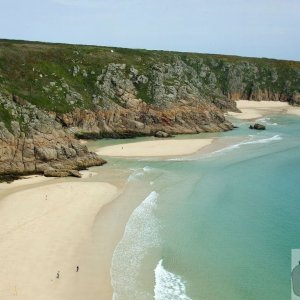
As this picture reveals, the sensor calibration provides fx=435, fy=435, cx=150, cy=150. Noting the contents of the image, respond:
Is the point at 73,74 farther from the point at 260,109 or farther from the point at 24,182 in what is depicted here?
the point at 260,109

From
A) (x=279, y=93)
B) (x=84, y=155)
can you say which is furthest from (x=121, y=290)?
(x=279, y=93)

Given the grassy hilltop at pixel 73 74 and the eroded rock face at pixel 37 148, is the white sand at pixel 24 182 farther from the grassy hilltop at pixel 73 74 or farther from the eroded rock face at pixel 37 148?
the grassy hilltop at pixel 73 74

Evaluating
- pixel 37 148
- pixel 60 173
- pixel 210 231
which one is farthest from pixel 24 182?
pixel 210 231

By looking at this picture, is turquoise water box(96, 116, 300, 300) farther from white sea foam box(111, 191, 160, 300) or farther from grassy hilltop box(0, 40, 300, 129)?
grassy hilltop box(0, 40, 300, 129)

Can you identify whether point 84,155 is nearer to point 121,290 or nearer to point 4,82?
point 4,82

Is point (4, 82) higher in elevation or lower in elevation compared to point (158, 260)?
higher

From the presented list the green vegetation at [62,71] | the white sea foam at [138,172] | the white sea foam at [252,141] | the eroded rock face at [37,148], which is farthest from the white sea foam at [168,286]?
the white sea foam at [252,141]

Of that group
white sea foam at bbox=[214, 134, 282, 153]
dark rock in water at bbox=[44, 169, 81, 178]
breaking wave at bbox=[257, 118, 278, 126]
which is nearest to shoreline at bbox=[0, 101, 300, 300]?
dark rock in water at bbox=[44, 169, 81, 178]
